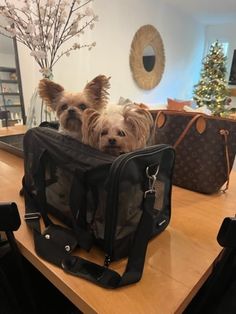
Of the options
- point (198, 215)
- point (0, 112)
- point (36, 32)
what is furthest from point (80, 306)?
point (0, 112)

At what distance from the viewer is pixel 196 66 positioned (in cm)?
449

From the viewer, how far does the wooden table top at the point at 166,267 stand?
0.41 m

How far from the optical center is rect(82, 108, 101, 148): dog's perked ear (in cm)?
62

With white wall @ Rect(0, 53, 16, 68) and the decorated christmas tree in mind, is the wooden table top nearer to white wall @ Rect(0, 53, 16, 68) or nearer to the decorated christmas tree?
white wall @ Rect(0, 53, 16, 68)

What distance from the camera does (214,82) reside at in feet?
13.1

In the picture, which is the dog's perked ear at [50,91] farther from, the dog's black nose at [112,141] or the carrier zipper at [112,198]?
the carrier zipper at [112,198]

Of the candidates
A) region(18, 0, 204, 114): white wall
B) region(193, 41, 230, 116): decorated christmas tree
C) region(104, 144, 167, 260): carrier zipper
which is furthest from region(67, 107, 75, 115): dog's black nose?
region(193, 41, 230, 116): decorated christmas tree

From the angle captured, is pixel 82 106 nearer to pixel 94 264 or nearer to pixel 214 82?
pixel 94 264

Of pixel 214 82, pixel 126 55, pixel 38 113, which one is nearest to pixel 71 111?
pixel 38 113

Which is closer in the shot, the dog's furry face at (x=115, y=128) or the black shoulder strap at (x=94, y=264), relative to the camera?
the black shoulder strap at (x=94, y=264)

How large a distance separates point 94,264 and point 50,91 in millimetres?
535

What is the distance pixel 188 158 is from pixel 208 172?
0.08 metres

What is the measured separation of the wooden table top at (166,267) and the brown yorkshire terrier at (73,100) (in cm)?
30

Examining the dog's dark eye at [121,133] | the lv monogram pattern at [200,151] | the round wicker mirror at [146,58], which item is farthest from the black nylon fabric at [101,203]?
the round wicker mirror at [146,58]
